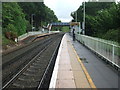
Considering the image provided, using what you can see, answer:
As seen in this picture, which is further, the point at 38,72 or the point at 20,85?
the point at 38,72

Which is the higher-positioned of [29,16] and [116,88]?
[29,16]

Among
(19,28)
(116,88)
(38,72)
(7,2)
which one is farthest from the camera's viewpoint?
(19,28)

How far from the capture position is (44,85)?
1041 cm

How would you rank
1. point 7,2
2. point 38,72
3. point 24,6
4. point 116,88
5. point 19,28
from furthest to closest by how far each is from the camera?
point 24,6 → point 19,28 → point 7,2 → point 38,72 → point 116,88

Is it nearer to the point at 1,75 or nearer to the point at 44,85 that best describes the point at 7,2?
the point at 1,75

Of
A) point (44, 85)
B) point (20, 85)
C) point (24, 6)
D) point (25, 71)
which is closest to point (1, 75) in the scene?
point (25, 71)

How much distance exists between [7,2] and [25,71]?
4024 centimetres

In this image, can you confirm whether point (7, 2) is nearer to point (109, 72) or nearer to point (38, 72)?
point (38, 72)

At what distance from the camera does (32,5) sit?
303 ft

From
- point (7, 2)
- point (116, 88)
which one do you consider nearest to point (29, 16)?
point (7, 2)

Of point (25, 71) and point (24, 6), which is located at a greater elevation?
point (24, 6)

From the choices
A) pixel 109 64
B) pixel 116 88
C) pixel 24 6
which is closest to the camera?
pixel 116 88

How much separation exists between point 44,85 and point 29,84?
0.87 meters

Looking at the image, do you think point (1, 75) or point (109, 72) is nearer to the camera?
point (109, 72)
